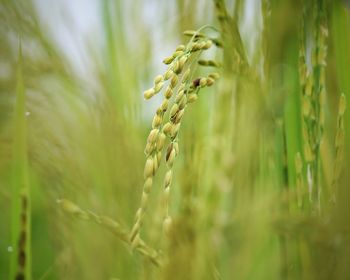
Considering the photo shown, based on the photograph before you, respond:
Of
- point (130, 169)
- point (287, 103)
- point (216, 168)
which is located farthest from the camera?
point (287, 103)

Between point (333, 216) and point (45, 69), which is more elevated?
point (45, 69)

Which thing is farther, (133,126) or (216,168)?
(133,126)

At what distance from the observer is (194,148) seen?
1.71 feet

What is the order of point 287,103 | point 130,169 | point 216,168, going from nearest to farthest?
point 216,168
point 130,169
point 287,103

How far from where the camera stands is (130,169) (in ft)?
2.04

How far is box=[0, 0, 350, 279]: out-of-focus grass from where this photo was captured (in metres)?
0.47

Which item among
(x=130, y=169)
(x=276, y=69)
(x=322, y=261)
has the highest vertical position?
(x=276, y=69)

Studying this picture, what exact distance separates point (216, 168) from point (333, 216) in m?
0.11

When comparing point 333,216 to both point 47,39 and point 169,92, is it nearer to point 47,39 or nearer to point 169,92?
point 169,92

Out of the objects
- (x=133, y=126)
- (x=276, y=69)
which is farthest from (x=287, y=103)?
(x=133, y=126)

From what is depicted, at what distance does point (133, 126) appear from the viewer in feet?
2.21

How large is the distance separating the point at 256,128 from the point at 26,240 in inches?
12.5

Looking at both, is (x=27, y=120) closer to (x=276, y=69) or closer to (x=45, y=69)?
(x=45, y=69)

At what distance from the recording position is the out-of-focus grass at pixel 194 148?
473 mm
